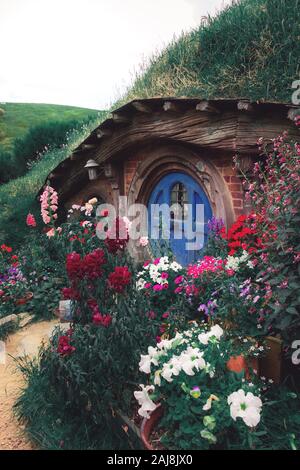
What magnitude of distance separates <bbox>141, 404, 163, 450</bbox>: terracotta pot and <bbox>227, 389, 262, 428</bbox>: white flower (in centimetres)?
59

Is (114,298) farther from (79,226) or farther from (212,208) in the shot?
(79,226)

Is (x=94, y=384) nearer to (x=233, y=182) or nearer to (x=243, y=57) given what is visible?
(x=233, y=182)

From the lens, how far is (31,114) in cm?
3462

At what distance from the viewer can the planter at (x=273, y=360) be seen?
3357 mm

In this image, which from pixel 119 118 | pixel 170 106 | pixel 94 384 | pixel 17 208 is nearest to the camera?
pixel 94 384

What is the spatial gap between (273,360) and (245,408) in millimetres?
1029

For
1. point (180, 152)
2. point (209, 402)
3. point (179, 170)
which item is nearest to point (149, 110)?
point (180, 152)

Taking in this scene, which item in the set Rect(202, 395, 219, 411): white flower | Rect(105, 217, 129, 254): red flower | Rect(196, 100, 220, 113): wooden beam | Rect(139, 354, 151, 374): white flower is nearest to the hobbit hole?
Rect(196, 100, 220, 113): wooden beam

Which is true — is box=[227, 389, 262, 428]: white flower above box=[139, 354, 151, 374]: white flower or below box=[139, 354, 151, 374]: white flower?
below

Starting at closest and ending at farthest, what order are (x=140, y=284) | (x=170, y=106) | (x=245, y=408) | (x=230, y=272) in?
(x=245, y=408) < (x=230, y=272) < (x=140, y=284) < (x=170, y=106)

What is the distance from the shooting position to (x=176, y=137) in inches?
238

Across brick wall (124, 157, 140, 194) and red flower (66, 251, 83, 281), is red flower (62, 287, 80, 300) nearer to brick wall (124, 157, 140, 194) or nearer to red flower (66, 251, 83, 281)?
red flower (66, 251, 83, 281)

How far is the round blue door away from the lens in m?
6.50
